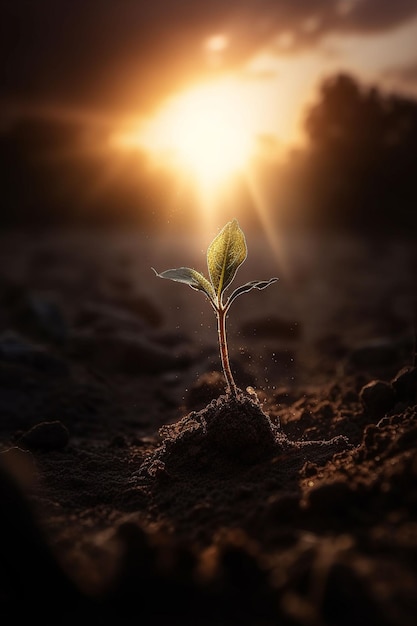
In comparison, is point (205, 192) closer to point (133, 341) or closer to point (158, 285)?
point (158, 285)

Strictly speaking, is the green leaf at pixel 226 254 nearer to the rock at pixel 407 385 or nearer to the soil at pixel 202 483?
the soil at pixel 202 483

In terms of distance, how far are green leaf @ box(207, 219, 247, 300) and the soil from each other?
30.3 inches

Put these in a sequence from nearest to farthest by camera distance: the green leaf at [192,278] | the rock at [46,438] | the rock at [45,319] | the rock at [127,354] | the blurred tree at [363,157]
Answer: the green leaf at [192,278] → the rock at [46,438] → the rock at [127,354] → the rock at [45,319] → the blurred tree at [363,157]

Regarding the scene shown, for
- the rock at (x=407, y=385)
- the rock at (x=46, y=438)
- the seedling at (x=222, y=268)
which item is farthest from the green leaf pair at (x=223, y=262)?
the rock at (x=46, y=438)

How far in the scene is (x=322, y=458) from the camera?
10.2ft

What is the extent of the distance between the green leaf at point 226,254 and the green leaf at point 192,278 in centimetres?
5

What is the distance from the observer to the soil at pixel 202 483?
183 cm

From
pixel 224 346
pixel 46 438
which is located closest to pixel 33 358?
pixel 46 438

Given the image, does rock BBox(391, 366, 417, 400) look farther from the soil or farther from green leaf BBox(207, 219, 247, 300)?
green leaf BBox(207, 219, 247, 300)

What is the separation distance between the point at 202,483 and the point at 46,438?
1.45m

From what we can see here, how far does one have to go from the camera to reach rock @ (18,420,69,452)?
3906 mm

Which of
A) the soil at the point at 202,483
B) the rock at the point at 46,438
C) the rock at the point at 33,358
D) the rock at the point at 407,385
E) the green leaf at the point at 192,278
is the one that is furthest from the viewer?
the rock at the point at 33,358

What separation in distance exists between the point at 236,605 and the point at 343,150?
1916cm

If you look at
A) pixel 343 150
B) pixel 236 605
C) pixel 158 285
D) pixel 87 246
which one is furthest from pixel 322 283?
pixel 236 605
